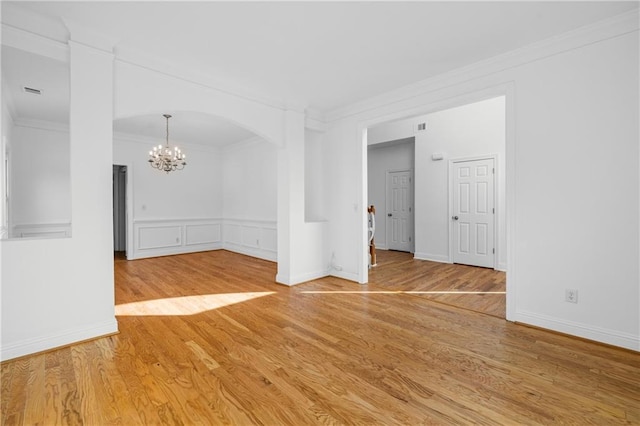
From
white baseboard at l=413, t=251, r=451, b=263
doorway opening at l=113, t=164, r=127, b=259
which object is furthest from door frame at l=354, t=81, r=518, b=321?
doorway opening at l=113, t=164, r=127, b=259

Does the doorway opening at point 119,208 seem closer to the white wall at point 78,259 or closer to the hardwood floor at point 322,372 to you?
the hardwood floor at point 322,372

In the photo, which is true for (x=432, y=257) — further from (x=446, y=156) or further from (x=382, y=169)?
(x=382, y=169)

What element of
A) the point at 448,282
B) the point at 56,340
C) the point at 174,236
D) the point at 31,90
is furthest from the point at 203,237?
the point at 448,282

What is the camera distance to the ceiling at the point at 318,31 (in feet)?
8.00

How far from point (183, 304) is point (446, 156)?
559 cm

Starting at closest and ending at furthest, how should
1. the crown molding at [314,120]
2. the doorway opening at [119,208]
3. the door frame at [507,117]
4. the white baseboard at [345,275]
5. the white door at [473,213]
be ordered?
the door frame at [507,117] → the white baseboard at [345,275] → the crown molding at [314,120] → the white door at [473,213] → the doorway opening at [119,208]

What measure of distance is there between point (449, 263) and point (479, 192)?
1551 millimetres

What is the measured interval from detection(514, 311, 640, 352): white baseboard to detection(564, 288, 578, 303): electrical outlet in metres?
0.20

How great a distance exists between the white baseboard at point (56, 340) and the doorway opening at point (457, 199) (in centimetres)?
350

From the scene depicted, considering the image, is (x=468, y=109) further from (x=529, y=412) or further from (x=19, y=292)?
(x=19, y=292)

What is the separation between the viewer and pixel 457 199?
6.24 meters

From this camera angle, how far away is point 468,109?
19.7ft

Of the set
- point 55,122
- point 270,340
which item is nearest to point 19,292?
point 270,340

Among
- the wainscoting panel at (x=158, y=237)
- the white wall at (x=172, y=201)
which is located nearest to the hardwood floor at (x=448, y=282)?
the white wall at (x=172, y=201)
